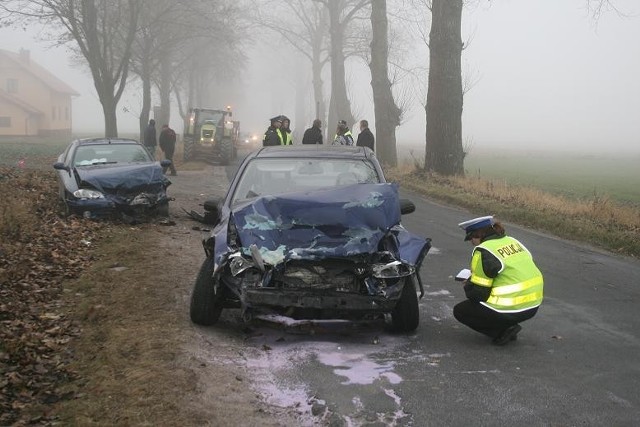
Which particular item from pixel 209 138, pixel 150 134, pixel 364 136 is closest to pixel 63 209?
pixel 364 136

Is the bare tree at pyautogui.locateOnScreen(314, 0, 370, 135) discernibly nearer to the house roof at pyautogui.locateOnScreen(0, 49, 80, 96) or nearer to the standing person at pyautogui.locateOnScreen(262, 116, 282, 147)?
the standing person at pyautogui.locateOnScreen(262, 116, 282, 147)

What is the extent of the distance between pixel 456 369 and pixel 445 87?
614 inches

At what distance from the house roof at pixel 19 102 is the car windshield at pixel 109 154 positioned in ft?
189

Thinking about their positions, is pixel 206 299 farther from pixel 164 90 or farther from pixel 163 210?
pixel 164 90

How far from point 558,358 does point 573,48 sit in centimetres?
13375

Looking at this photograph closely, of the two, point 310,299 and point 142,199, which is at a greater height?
point 142,199

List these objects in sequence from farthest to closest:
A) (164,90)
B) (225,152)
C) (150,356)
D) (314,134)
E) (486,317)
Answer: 1. (164,90)
2. (225,152)
3. (314,134)
4. (486,317)
5. (150,356)

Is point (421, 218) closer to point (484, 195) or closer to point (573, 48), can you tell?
point (484, 195)

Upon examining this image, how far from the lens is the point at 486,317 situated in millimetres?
5793

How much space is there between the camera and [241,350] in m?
5.47

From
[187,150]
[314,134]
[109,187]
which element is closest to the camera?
[109,187]

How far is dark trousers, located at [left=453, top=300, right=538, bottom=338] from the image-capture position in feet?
18.8

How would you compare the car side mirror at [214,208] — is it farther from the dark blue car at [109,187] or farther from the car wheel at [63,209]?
the car wheel at [63,209]

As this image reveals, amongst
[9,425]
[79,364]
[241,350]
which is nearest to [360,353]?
[241,350]
